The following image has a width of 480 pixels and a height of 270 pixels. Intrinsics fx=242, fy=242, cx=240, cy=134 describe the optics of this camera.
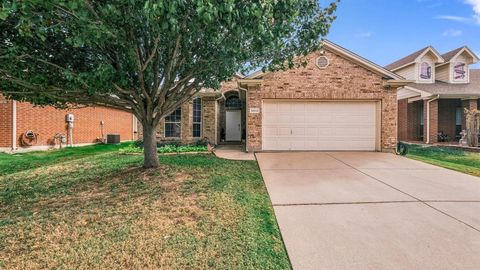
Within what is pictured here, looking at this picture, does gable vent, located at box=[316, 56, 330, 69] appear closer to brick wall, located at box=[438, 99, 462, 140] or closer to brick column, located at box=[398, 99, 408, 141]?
brick column, located at box=[398, 99, 408, 141]

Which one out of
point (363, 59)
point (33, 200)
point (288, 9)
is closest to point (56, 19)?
point (33, 200)

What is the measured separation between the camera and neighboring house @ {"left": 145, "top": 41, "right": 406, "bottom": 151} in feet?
34.5

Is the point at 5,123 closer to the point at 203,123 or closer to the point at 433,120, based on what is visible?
the point at 203,123

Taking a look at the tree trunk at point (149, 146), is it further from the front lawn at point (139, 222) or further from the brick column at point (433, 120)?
the brick column at point (433, 120)

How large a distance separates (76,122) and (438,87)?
23.3 metres

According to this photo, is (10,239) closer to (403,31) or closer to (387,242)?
(387,242)

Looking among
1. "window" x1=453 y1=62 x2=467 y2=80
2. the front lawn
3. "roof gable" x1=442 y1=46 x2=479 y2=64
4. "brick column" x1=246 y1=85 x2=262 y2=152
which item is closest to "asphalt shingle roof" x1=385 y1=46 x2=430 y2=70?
"roof gable" x1=442 y1=46 x2=479 y2=64

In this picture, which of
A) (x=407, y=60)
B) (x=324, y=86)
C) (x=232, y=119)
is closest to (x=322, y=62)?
(x=324, y=86)

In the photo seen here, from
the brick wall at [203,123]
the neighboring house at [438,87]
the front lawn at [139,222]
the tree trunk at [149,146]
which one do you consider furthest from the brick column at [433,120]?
the tree trunk at [149,146]

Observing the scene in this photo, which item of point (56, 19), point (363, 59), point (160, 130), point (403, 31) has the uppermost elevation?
point (403, 31)

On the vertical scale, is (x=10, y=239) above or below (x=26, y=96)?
below

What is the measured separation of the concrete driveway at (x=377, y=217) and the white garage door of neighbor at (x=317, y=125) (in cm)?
380

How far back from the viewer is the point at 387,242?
3092mm

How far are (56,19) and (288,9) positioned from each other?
3.75 metres
